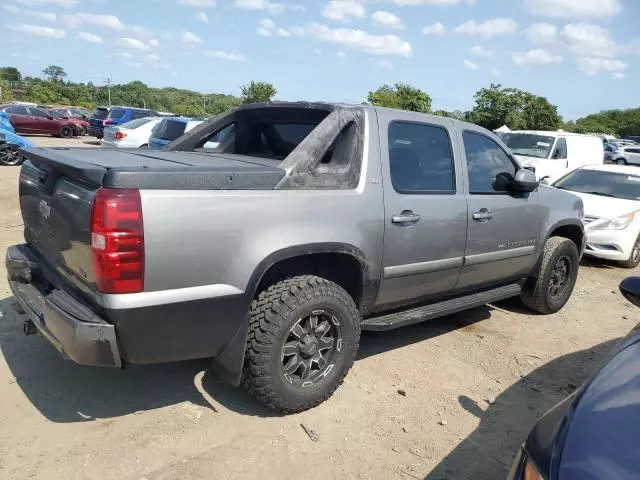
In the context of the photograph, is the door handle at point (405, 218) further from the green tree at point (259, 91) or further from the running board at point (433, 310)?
the green tree at point (259, 91)

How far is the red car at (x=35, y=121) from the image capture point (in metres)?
23.5

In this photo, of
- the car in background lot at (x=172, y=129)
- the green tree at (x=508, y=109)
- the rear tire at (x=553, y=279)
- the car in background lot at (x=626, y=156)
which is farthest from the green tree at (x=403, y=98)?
the rear tire at (x=553, y=279)

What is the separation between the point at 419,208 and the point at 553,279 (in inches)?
99.5

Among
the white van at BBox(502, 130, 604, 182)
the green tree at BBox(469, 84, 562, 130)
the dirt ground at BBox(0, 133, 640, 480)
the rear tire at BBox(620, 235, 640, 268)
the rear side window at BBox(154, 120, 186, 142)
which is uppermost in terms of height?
the green tree at BBox(469, 84, 562, 130)

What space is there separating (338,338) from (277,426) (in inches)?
25.4

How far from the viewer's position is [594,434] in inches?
73.2

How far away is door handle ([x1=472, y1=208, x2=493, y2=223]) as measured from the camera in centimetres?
416

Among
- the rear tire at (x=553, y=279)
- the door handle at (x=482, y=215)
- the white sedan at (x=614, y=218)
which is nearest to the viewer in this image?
the door handle at (x=482, y=215)

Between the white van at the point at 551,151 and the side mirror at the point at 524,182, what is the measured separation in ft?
30.3

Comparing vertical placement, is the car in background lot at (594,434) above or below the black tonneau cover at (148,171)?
below

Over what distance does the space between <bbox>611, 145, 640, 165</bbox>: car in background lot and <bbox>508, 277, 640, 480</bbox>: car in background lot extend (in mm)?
30642

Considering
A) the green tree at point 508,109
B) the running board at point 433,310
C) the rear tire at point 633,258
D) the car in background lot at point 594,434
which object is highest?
the green tree at point 508,109

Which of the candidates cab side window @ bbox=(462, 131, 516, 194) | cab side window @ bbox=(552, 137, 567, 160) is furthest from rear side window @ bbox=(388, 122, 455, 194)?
cab side window @ bbox=(552, 137, 567, 160)

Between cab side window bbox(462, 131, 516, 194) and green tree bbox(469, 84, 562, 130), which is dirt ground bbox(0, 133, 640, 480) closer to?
cab side window bbox(462, 131, 516, 194)
